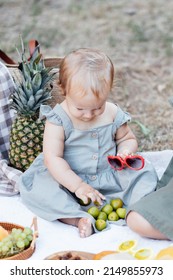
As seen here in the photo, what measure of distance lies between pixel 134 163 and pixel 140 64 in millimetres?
2910

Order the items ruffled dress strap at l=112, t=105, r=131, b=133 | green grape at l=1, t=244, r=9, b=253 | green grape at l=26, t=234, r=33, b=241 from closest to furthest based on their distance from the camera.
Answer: green grape at l=1, t=244, r=9, b=253 → green grape at l=26, t=234, r=33, b=241 → ruffled dress strap at l=112, t=105, r=131, b=133

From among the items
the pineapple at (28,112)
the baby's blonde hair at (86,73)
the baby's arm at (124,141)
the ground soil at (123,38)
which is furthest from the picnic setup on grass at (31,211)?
the ground soil at (123,38)

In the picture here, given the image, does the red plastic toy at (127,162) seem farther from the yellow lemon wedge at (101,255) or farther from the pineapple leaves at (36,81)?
the pineapple leaves at (36,81)

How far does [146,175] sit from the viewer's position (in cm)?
317

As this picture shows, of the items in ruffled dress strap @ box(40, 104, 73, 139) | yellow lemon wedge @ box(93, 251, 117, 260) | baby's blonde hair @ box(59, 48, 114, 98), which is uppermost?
baby's blonde hair @ box(59, 48, 114, 98)

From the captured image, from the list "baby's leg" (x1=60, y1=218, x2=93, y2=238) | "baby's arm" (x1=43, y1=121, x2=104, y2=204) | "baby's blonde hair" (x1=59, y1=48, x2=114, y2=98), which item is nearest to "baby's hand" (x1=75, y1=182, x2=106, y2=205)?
"baby's arm" (x1=43, y1=121, x2=104, y2=204)

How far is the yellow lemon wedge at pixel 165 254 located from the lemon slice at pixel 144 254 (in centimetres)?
5

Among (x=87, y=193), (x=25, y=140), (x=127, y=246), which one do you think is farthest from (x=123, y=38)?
(x=127, y=246)

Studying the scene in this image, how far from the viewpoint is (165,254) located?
259 centimetres

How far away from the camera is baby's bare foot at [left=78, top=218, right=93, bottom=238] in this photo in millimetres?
2891

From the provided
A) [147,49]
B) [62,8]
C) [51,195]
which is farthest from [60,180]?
[62,8]

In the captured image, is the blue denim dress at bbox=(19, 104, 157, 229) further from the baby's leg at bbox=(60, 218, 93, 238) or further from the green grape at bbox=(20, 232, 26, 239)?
the green grape at bbox=(20, 232, 26, 239)

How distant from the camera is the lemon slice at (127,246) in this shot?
274 cm

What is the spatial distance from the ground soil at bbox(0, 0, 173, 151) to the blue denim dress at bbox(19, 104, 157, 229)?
4.45ft
